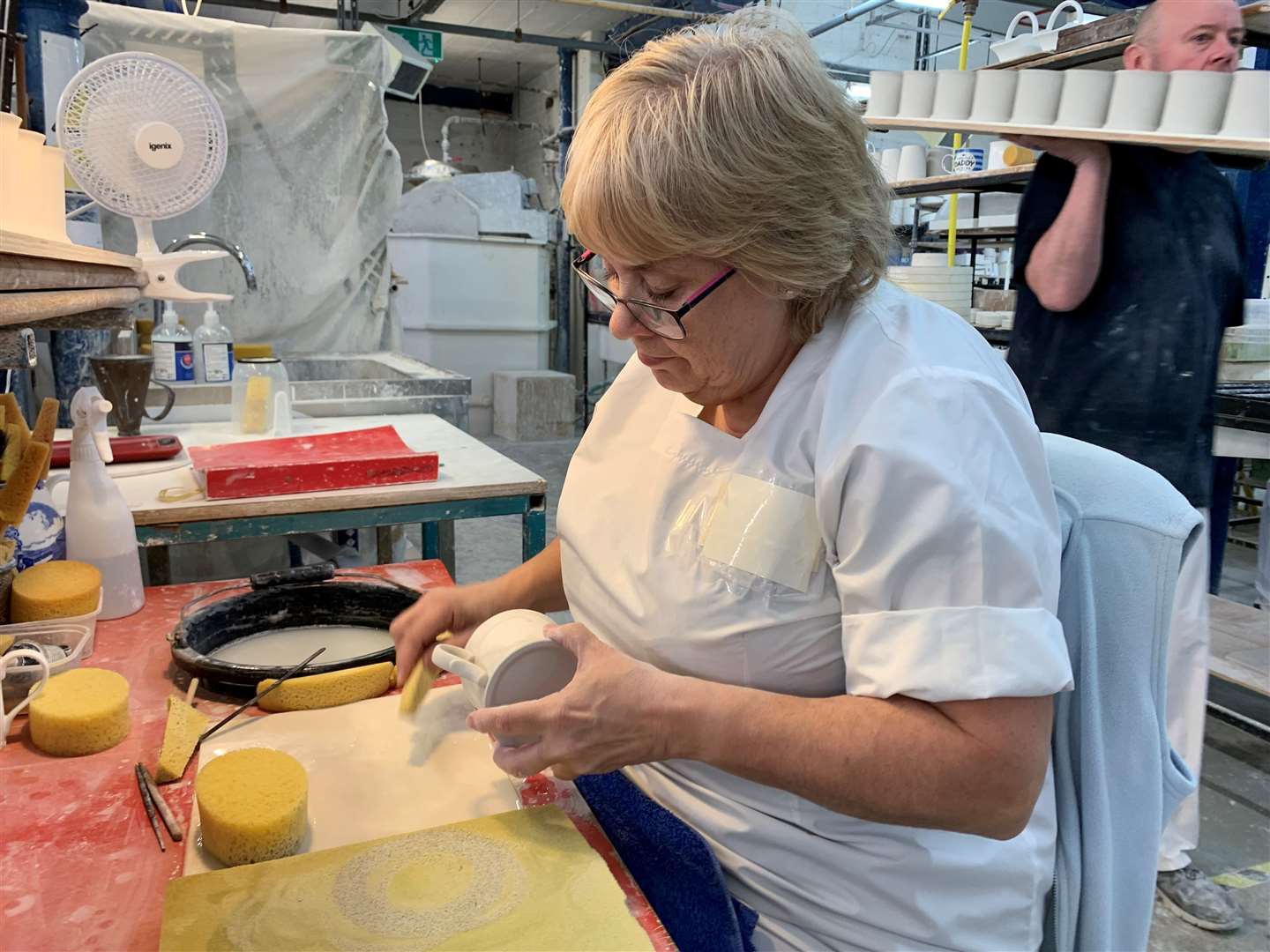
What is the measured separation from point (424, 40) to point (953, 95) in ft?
19.1

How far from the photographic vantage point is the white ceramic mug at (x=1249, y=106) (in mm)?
1793

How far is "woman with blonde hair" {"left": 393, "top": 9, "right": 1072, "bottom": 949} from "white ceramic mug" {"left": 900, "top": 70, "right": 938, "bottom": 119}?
137cm

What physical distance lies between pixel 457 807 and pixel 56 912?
1.11 ft

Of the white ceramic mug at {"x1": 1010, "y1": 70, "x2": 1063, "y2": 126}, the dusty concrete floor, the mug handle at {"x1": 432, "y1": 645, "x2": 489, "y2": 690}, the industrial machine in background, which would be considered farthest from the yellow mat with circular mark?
the industrial machine in background

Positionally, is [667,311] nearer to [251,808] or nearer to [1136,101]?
[251,808]

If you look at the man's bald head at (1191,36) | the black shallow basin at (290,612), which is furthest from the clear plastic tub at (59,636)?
the man's bald head at (1191,36)

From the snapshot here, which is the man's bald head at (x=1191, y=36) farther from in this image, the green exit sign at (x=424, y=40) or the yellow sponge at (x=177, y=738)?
the green exit sign at (x=424, y=40)

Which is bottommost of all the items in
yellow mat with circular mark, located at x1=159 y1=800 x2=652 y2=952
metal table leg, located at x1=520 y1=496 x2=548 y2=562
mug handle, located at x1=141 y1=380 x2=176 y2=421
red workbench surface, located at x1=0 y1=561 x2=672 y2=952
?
metal table leg, located at x1=520 y1=496 x2=548 y2=562

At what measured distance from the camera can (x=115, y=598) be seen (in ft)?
4.40

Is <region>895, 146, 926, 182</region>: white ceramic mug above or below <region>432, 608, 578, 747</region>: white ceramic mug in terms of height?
above

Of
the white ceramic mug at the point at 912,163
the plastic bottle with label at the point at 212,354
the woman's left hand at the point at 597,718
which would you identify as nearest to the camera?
the woman's left hand at the point at 597,718

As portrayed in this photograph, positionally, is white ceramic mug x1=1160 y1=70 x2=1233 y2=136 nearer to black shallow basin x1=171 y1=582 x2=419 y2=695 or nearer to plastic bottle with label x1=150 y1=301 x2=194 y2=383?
black shallow basin x1=171 y1=582 x2=419 y2=695

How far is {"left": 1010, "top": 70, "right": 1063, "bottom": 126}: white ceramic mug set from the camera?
1920mm

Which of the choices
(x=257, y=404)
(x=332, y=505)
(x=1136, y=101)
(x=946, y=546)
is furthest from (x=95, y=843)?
(x=1136, y=101)
